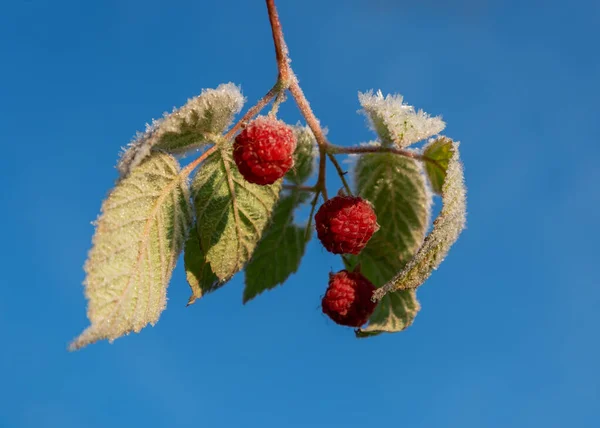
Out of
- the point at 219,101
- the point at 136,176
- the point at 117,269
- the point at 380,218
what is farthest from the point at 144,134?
the point at 380,218

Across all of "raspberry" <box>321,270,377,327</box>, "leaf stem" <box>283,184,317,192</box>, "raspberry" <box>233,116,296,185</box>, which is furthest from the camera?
"leaf stem" <box>283,184,317,192</box>

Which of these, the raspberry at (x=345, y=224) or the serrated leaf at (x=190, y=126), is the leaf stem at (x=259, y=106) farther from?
the raspberry at (x=345, y=224)

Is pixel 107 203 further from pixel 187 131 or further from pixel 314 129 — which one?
pixel 314 129

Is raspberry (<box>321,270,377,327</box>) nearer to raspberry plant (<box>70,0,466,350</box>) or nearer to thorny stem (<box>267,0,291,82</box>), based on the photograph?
raspberry plant (<box>70,0,466,350</box>)

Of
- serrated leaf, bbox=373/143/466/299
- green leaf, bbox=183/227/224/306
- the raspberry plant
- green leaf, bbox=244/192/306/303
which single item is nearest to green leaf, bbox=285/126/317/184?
the raspberry plant

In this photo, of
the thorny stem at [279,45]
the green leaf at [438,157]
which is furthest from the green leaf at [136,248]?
the green leaf at [438,157]

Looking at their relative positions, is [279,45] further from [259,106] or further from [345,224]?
[345,224]
